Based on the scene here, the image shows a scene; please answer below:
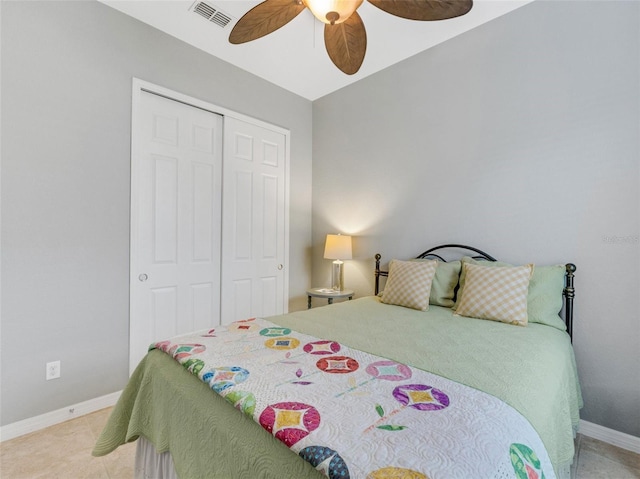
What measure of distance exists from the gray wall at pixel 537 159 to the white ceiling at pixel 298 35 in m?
0.13

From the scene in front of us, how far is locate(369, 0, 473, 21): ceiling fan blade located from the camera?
146cm

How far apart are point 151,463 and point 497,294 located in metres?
2.00

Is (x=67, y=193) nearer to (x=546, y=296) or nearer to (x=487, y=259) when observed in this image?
(x=487, y=259)

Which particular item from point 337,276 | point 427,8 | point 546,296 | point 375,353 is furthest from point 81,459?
point 427,8

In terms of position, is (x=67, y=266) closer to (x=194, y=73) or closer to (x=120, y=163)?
(x=120, y=163)

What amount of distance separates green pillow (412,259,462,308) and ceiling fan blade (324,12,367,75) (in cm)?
154

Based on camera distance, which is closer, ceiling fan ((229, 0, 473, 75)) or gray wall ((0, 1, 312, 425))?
ceiling fan ((229, 0, 473, 75))

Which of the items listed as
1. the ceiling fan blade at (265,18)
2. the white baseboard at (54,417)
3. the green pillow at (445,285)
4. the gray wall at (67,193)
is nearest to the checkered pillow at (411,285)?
the green pillow at (445,285)

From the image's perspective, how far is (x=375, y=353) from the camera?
4.46 feet

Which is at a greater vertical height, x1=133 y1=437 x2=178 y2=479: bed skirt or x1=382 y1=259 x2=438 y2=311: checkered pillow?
x1=382 y1=259 x2=438 y2=311: checkered pillow

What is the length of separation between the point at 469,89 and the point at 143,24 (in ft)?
8.59

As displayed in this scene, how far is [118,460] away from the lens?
5.67 ft

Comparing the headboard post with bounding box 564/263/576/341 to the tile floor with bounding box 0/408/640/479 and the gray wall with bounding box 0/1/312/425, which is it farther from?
the gray wall with bounding box 0/1/312/425

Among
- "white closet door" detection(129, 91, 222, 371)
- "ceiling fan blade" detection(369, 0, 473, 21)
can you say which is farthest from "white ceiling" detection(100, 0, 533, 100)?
"ceiling fan blade" detection(369, 0, 473, 21)
